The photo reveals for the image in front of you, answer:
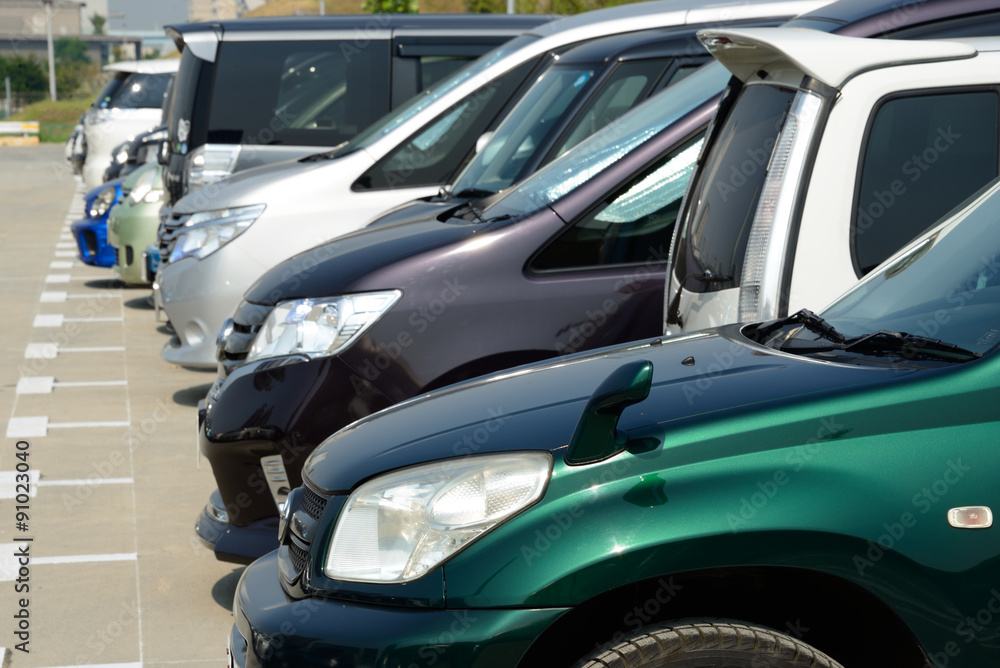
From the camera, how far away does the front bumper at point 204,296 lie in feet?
22.2

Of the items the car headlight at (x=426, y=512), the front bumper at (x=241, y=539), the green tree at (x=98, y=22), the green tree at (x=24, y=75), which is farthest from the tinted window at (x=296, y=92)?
the green tree at (x=98, y=22)

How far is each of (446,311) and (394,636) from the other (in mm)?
2033

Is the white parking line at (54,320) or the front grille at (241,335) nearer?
the front grille at (241,335)

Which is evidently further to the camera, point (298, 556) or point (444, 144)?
point (444, 144)

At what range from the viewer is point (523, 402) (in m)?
2.41

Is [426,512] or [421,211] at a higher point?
[426,512]

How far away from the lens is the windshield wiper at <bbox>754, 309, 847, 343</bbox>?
2562 mm

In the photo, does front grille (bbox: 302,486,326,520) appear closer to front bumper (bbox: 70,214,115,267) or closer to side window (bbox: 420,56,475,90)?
side window (bbox: 420,56,475,90)

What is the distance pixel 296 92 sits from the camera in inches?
352

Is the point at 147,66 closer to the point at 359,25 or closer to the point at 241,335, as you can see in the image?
the point at 359,25

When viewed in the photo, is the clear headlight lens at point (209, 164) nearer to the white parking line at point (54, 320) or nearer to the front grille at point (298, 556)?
the white parking line at point (54, 320)

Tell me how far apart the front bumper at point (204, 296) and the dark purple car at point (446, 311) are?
2.56 m

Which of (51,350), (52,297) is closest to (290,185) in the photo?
(51,350)

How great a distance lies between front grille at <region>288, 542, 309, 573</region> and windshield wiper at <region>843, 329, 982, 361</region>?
→ 4.05ft
